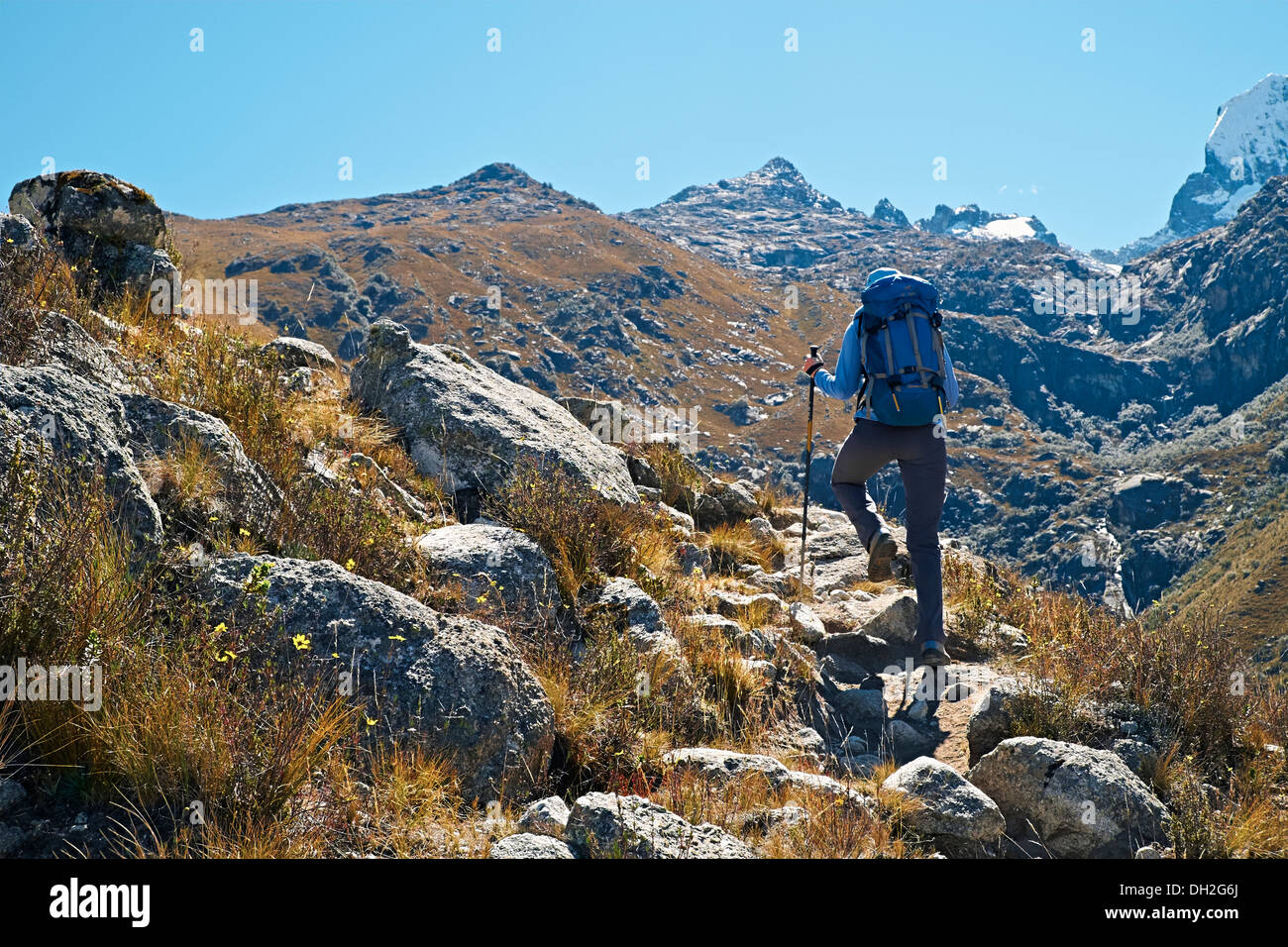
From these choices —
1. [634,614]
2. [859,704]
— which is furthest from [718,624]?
[859,704]

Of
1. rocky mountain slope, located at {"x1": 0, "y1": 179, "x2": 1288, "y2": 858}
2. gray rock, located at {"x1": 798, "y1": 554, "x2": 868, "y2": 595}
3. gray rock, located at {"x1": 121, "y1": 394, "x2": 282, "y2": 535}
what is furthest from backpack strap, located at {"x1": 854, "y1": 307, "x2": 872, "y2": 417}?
gray rock, located at {"x1": 121, "y1": 394, "x2": 282, "y2": 535}

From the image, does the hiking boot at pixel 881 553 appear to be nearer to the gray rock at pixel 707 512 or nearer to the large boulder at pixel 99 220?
the gray rock at pixel 707 512

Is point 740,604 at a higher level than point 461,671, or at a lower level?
lower

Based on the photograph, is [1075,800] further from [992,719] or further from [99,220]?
[99,220]

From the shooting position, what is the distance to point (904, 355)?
7020 millimetres

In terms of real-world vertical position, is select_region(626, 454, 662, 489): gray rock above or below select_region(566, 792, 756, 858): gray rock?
above

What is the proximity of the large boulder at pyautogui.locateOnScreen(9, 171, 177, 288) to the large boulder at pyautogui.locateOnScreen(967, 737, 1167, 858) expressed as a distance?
1064 centimetres

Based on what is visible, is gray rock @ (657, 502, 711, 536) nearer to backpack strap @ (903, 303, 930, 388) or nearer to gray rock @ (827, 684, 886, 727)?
gray rock @ (827, 684, 886, 727)

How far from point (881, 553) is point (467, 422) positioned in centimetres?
471

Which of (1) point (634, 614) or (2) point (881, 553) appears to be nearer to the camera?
(1) point (634, 614)

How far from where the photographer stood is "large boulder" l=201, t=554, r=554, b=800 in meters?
4.50

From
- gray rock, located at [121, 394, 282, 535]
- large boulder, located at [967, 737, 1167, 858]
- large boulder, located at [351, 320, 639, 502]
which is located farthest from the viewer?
large boulder, located at [351, 320, 639, 502]

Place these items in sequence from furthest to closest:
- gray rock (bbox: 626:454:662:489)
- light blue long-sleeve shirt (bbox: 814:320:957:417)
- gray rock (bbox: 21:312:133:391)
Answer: gray rock (bbox: 626:454:662:489)
light blue long-sleeve shirt (bbox: 814:320:957:417)
gray rock (bbox: 21:312:133:391)

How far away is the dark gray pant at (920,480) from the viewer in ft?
23.7
